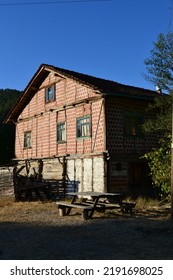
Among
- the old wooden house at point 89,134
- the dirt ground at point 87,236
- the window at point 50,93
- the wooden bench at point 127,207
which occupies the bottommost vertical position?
the dirt ground at point 87,236

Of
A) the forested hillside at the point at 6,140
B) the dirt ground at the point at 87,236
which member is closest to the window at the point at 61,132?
the dirt ground at the point at 87,236

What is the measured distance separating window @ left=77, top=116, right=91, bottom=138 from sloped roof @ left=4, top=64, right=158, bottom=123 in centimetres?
205

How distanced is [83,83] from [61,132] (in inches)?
151

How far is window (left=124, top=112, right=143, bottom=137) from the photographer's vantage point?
19125 millimetres

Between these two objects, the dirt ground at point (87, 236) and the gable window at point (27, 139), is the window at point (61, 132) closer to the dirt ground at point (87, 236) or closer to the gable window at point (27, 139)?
the gable window at point (27, 139)

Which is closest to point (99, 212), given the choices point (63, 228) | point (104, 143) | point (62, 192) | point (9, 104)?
point (63, 228)

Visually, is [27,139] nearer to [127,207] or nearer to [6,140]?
[127,207]

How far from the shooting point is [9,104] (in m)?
64.4

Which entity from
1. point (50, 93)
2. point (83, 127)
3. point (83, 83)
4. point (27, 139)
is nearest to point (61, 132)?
point (83, 127)

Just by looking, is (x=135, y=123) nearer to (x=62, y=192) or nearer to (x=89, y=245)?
(x=62, y=192)

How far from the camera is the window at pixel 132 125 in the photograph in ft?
62.7

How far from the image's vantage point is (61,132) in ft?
71.2

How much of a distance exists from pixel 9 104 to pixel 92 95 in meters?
47.9

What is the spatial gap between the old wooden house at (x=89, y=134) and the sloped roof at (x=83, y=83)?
0.18 feet
